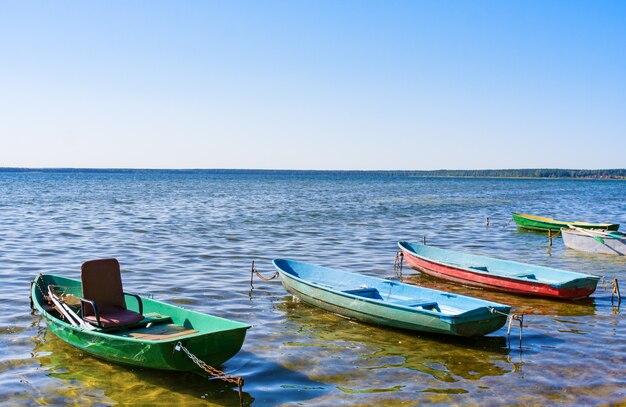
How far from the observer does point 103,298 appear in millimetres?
11172

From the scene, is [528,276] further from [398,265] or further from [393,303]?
[393,303]

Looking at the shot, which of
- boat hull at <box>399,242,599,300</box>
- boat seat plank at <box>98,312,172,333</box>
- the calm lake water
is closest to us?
the calm lake water

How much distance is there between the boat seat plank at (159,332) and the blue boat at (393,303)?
414cm

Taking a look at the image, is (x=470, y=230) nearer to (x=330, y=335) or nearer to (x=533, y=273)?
(x=533, y=273)

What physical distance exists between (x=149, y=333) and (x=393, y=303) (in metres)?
5.35

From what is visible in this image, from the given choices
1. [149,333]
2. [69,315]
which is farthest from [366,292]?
[69,315]

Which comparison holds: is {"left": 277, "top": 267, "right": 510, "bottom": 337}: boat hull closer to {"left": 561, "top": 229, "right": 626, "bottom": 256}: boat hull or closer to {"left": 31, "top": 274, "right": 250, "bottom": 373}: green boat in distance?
{"left": 31, "top": 274, "right": 250, "bottom": 373}: green boat in distance

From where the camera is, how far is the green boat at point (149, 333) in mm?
9242

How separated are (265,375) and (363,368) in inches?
69.5

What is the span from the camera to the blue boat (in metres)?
11.7

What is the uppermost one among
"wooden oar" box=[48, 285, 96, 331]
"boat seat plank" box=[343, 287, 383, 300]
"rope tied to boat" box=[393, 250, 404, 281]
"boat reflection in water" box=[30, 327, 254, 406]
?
"wooden oar" box=[48, 285, 96, 331]

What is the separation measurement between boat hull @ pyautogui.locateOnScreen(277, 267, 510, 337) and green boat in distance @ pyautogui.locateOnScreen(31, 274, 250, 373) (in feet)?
13.0

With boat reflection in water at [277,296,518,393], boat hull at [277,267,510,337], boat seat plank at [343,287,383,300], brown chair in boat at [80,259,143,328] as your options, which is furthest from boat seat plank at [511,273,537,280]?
brown chair in boat at [80,259,143,328]

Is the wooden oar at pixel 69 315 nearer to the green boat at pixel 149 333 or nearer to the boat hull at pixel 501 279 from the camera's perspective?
the green boat at pixel 149 333
